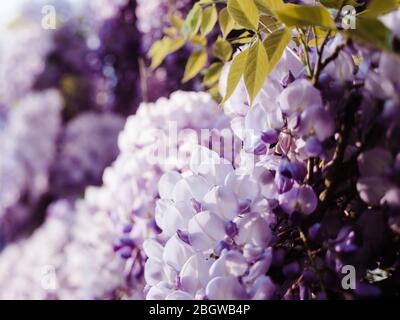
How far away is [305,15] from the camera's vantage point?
288mm

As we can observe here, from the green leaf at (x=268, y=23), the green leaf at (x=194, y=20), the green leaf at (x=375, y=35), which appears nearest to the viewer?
the green leaf at (x=375, y=35)

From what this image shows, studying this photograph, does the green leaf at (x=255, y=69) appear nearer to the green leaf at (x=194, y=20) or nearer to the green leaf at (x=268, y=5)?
the green leaf at (x=268, y=5)

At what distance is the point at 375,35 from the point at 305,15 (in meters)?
0.04

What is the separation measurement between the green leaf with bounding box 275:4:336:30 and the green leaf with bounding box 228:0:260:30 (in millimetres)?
56

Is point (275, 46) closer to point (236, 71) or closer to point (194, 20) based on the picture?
point (236, 71)

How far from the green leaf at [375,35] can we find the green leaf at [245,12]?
0.09 m

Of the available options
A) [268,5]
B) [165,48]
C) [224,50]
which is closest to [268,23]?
[268,5]

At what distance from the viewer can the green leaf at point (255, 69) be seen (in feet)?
1.05

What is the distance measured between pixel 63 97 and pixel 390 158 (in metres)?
1.61

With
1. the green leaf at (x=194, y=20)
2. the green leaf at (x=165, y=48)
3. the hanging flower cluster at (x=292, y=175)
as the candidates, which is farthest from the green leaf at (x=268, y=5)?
the green leaf at (x=165, y=48)

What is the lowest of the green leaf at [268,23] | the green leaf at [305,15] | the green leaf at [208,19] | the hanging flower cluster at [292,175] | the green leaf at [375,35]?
the hanging flower cluster at [292,175]

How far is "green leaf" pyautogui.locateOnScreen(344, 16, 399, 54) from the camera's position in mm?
258

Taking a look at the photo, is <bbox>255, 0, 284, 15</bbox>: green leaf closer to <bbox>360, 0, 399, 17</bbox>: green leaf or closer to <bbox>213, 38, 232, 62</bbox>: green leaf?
<bbox>360, 0, 399, 17</bbox>: green leaf

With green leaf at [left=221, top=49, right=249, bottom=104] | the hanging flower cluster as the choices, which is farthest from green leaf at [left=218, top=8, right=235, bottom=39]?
green leaf at [left=221, top=49, right=249, bottom=104]
